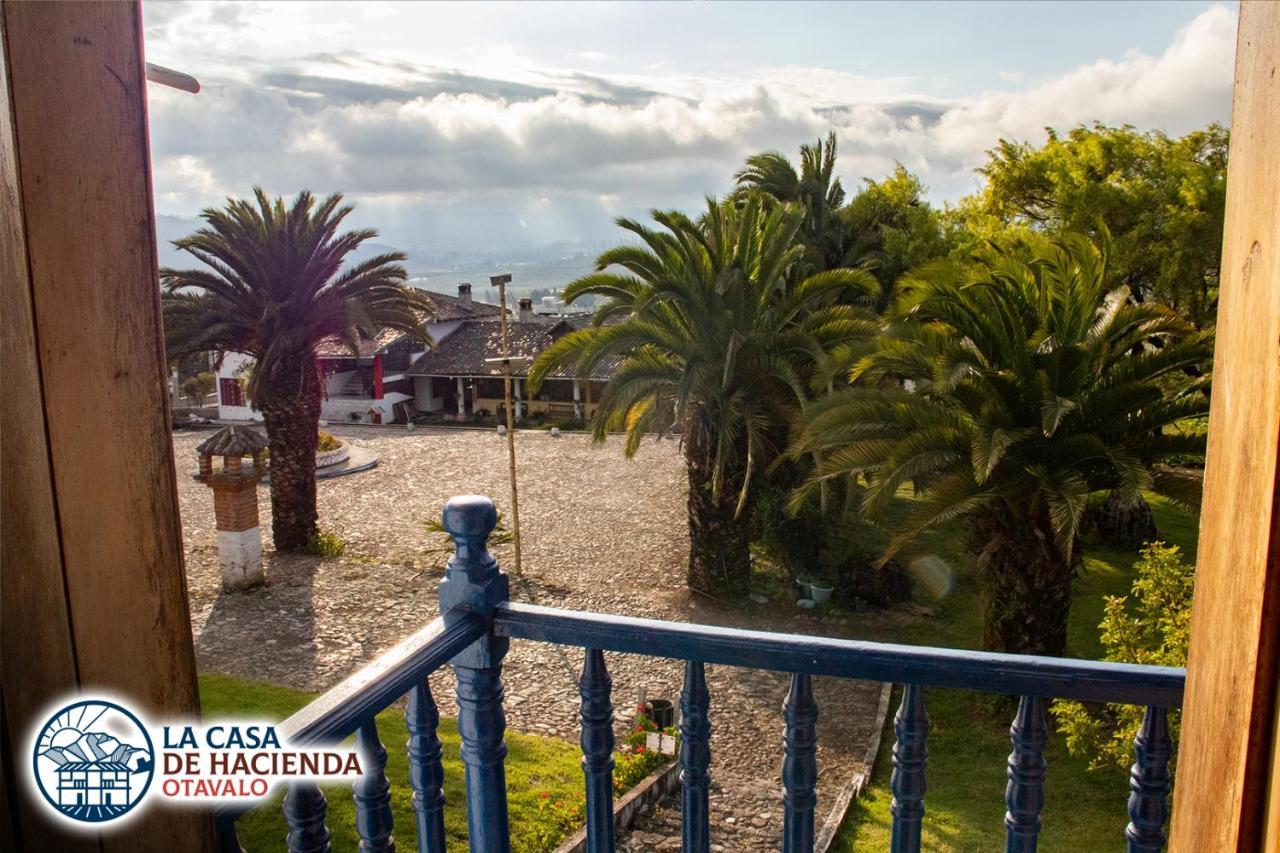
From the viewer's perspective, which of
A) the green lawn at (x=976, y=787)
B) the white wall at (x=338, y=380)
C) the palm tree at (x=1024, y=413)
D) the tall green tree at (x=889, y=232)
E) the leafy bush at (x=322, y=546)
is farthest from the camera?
the white wall at (x=338, y=380)

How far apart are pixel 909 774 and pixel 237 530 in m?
14.4

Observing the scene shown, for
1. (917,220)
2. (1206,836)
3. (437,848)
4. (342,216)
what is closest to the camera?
(1206,836)

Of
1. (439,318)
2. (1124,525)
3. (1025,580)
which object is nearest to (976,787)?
(1025,580)

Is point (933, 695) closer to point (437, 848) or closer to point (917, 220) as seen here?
point (437, 848)

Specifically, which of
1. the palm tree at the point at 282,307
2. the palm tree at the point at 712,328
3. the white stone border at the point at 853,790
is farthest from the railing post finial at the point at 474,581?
the palm tree at the point at 282,307

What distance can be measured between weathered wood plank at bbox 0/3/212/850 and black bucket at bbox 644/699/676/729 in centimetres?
867

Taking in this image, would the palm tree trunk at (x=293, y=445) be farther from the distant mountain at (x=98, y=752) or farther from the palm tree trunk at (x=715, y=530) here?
the distant mountain at (x=98, y=752)

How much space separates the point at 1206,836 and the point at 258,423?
3685 centimetres

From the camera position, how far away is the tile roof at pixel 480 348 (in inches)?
1401

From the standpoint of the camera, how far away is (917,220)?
2452 centimetres

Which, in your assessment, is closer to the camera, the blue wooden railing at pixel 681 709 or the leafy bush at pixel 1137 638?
the blue wooden railing at pixel 681 709

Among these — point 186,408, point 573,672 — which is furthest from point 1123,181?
point 186,408

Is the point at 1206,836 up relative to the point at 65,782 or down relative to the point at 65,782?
down

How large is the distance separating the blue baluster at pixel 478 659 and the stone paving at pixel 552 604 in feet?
11.5
